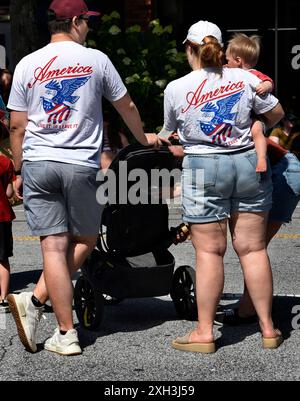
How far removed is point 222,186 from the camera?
225 inches

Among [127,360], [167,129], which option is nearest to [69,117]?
[167,129]

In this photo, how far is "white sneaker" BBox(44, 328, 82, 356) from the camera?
5.76 metres

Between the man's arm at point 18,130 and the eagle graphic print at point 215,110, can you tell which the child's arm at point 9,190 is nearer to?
the man's arm at point 18,130

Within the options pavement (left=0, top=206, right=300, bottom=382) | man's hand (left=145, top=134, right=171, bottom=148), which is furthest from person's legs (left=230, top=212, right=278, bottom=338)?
man's hand (left=145, top=134, right=171, bottom=148)

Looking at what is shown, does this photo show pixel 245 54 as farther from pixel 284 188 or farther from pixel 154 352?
pixel 154 352

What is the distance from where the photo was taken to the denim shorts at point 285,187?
20.4ft

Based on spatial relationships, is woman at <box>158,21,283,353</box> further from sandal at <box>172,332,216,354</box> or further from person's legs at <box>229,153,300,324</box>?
person's legs at <box>229,153,300,324</box>

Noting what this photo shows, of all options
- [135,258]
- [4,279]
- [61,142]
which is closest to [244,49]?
[61,142]

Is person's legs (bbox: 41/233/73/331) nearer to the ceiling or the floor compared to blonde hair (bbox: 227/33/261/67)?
nearer to the floor

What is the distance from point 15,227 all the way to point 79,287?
16.9 ft

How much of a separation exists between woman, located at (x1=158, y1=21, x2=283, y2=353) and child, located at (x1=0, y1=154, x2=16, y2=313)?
5.90 feet

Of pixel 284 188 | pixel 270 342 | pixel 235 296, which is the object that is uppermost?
pixel 284 188

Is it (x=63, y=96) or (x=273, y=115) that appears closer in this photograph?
(x=63, y=96)

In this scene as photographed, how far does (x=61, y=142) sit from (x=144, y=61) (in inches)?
386
